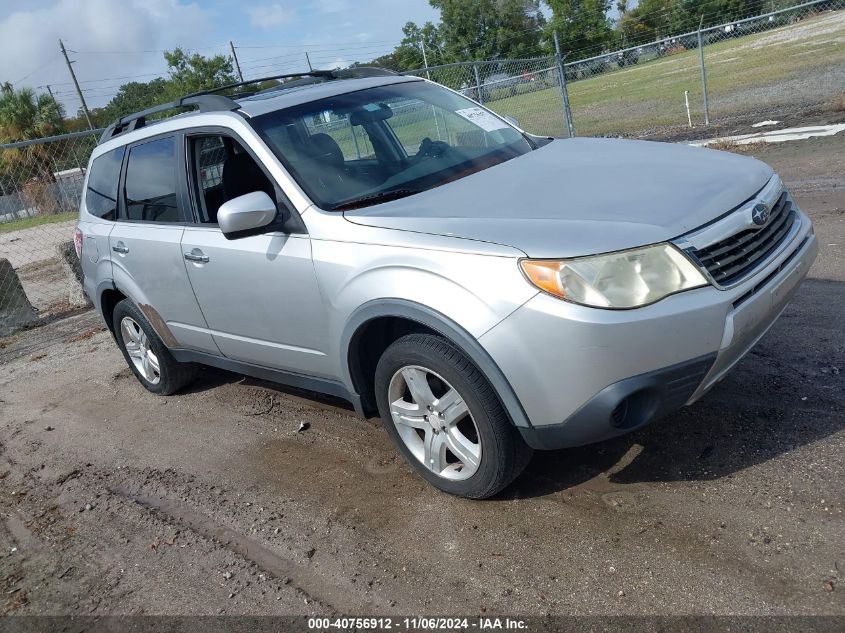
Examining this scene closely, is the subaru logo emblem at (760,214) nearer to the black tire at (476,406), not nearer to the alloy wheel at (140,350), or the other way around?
the black tire at (476,406)

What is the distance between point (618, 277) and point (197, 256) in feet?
8.39

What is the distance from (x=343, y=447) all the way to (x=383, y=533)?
3.33 ft

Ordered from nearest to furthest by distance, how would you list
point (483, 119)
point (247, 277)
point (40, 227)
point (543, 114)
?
point (247, 277) < point (483, 119) < point (543, 114) < point (40, 227)

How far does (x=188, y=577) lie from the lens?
11.3 ft

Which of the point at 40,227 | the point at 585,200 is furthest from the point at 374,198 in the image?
Result: the point at 40,227

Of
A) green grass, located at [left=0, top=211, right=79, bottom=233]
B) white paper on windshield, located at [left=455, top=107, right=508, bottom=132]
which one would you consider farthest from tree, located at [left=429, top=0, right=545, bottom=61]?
white paper on windshield, located at [left=455, top=107, right=508, bottom=132]

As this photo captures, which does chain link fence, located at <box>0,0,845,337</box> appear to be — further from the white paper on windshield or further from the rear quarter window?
the white paper on windshield

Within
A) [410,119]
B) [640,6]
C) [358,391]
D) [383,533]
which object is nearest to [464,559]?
[383,533]

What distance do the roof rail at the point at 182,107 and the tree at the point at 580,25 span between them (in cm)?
4055

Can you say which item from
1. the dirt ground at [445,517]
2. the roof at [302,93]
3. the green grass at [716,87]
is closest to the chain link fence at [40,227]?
the dirt ground at [445,517]

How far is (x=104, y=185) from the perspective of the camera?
5.59 meters

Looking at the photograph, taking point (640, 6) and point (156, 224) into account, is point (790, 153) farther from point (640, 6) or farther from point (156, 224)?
point (640, 6)

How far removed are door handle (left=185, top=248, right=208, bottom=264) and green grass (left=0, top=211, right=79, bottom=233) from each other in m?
17.9

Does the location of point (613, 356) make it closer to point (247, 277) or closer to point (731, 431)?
point (731, 431)
